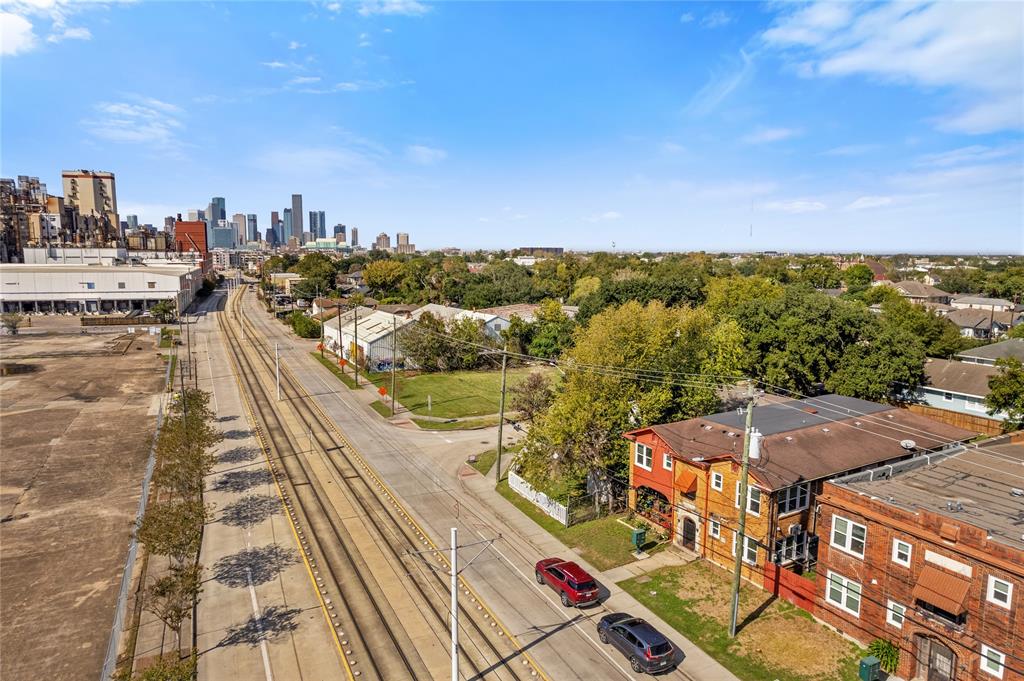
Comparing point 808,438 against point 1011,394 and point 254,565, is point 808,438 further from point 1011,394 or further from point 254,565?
point 254,565

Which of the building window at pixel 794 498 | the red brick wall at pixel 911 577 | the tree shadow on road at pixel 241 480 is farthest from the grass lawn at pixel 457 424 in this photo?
the red brick wall at pixel 911 577

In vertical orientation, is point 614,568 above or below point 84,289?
below

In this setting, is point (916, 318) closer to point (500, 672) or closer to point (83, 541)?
point (500, 672)

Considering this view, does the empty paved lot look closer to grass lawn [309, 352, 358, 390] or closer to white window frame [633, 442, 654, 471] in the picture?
grass lawn [309, 352, 358, 390]

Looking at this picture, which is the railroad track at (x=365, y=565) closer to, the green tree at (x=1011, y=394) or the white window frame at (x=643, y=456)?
the white window frame at (x=643, y=456)

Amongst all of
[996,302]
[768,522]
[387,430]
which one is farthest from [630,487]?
[996,302]

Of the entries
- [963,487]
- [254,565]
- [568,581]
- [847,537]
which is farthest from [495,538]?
[963,487]

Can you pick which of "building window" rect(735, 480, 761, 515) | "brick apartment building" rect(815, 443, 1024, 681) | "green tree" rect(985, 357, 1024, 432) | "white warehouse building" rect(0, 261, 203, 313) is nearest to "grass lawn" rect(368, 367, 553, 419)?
"building window" rect(735, 480, 761, 515)
